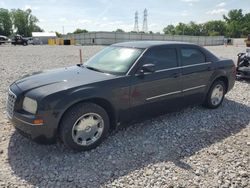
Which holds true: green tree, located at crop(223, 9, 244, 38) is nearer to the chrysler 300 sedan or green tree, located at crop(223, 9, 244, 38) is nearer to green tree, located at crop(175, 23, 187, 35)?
green tree, located at crop(175, 23, 187, 35)

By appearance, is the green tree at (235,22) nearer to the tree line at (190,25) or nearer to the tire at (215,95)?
the tree line at (190,25)

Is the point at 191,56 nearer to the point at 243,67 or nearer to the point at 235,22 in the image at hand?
the point at 243,67

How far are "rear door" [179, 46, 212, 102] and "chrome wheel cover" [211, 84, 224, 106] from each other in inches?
17.0

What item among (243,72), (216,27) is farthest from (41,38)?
(216,27)

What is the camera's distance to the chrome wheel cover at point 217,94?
5709 millimetres

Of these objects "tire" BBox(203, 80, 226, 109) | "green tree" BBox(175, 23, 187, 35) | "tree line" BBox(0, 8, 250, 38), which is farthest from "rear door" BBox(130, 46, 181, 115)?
"green tree" BBox(175, 23, 187, 35)

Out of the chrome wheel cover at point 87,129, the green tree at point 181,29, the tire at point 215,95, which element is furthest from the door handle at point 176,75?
the green tree at point 181,29

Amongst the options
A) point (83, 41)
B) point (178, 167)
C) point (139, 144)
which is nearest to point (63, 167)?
point (139, 144)

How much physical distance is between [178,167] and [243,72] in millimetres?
6481

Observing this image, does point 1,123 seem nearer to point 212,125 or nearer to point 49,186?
point 49,186

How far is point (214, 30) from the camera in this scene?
107000 mm

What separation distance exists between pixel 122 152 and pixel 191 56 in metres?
2.60

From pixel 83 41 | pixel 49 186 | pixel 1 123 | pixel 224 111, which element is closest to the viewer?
pixel 49 186

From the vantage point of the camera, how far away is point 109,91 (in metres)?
3.83
